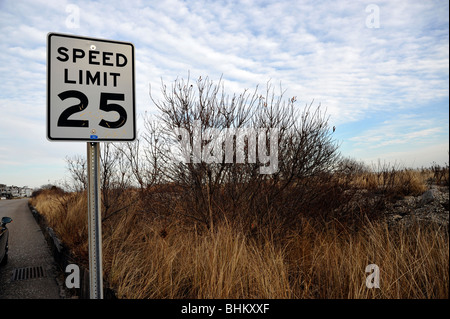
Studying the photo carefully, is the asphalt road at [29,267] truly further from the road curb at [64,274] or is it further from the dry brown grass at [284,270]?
the dry brown grass at [284,270]

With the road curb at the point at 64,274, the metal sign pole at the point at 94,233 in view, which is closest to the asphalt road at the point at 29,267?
the road curb at the point at 64,274

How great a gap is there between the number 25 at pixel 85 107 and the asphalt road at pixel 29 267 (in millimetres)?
3329

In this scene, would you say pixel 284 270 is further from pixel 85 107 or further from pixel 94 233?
pixel 85 107

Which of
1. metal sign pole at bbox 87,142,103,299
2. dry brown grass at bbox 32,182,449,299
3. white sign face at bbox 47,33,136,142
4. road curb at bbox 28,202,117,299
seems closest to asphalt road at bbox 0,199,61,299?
road curb at bbox 28,202,117,299

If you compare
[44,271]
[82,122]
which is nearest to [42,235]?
[44,271]

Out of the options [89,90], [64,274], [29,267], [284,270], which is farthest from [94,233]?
[29,267]

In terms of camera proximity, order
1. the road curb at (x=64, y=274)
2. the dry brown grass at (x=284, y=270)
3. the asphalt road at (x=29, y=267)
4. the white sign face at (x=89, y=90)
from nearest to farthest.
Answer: the white sign face at (x=89, y=90)
the dry brown grass at (x=284, y=270)
the road curb at (x=64, y=274)
the asphalt road at (x=29, y=267)

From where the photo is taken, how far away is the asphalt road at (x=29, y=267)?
5.34 m

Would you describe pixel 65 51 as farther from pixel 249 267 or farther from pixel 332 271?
pixel 332 271

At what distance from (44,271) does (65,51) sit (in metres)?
5.00

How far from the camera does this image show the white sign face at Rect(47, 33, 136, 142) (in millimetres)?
3016

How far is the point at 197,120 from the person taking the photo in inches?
251

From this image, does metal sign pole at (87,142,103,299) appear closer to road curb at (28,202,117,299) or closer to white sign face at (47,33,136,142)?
white sign face at (47,33,136,142)
